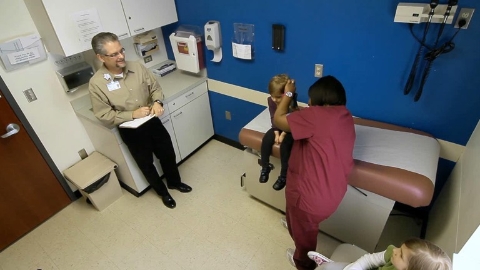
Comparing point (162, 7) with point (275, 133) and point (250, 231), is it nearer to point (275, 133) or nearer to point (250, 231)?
point (275, 133)

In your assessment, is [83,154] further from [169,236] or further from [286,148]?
[286,148]

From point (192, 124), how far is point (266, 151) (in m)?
1.24

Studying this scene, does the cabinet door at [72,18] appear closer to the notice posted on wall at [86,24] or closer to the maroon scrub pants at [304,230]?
the notice posted on wall at [86,24]

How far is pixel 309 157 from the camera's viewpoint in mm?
1378

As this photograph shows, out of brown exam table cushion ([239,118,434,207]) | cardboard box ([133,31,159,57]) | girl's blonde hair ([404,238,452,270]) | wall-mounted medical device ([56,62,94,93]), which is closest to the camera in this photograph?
girl's blonde hair ([404,238,452,270])

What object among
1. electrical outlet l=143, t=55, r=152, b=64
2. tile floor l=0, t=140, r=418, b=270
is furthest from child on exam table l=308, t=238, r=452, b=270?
electrical outlet l=143, t=55, r=152, b=64

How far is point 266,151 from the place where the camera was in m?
1.82

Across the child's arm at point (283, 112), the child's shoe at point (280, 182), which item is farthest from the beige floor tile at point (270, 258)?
the child's arm at point (283, 112)

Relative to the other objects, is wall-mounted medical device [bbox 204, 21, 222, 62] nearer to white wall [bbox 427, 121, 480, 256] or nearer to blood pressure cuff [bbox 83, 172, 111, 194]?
blood pressure cuff [bbox 83, 172, 111, 194]

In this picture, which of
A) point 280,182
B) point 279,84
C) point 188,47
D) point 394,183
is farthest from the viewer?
point 188,47

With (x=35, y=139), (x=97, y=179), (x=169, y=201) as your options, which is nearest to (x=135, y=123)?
(x=97, y=179)

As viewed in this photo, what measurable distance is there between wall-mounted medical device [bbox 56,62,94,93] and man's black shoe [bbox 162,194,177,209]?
48.0 inches

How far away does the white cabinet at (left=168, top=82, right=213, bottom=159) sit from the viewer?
259 centimetres

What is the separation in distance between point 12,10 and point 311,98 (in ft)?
7.02
